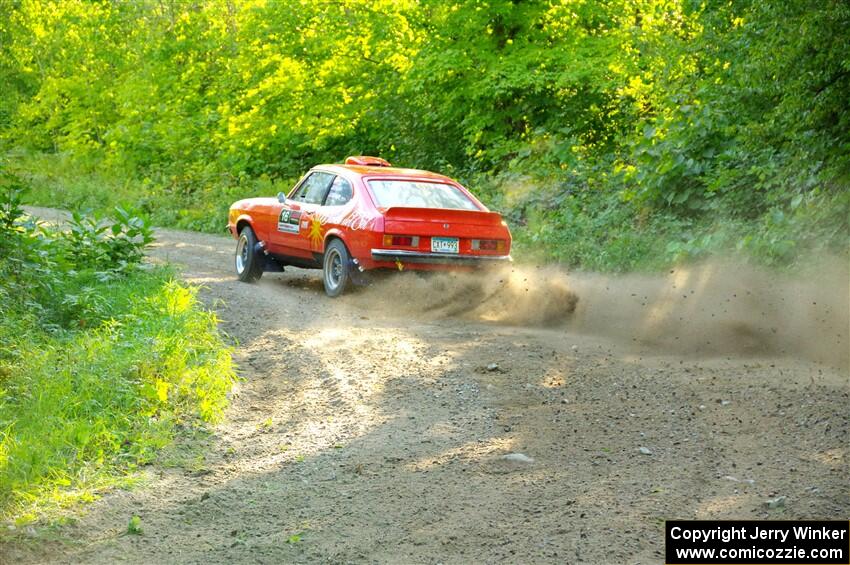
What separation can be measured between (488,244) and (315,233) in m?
2.29

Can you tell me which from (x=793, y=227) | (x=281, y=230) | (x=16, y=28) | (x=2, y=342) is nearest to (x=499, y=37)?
(x=281, y=230)

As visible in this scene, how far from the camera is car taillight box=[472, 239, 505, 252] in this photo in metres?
12.1

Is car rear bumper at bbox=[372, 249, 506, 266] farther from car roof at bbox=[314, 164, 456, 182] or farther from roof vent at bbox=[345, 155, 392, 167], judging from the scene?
roof vent at bbox=[345, 155, 392, 167]

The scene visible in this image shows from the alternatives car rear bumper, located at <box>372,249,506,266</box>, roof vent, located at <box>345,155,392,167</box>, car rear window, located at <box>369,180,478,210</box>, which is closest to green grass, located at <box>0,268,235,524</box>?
car rear bumper, located at <box>372,249,506,266</box>

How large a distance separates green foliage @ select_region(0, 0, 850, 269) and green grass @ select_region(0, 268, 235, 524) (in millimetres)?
4307

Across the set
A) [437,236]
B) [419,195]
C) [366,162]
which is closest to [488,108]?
[366,162]

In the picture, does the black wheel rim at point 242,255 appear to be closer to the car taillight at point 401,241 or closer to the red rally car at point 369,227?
the red rally car at point 369,227

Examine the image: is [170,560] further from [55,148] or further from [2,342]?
[55,148]

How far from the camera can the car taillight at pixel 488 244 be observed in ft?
39.8

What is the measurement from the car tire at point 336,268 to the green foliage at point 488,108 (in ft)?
12.4

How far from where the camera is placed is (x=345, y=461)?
20.1 feet

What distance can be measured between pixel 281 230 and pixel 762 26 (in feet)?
22.5

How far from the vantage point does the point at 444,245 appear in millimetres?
11953

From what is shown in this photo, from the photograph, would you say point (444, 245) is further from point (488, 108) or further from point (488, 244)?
point (488, 108)
